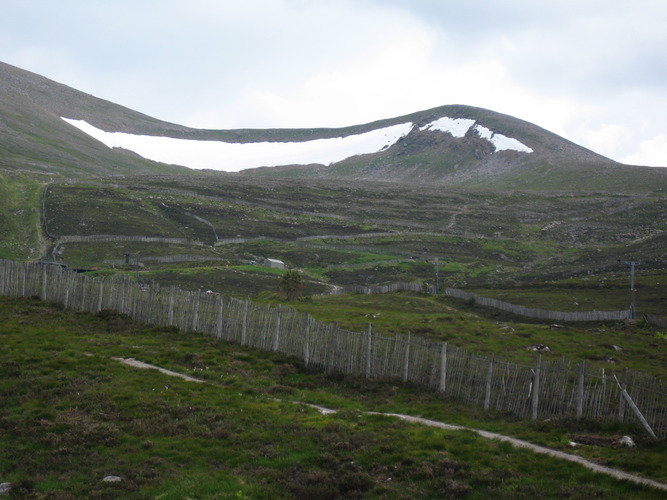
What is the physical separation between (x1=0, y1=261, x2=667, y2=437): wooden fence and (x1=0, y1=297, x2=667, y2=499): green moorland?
757 mm

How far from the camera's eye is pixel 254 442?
54.0 ft

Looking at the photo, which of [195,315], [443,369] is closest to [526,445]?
[443,369]

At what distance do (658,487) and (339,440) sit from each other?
7140 mm

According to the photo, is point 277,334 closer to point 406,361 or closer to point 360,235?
point 406,361

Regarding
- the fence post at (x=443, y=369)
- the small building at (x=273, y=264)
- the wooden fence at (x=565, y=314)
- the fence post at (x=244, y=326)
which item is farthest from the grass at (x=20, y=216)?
the fence post at (x=443, y=369)

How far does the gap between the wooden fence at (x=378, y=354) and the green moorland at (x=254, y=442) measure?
0.76m

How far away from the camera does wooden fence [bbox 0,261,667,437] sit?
19859mm

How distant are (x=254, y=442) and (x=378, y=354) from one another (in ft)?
31.6

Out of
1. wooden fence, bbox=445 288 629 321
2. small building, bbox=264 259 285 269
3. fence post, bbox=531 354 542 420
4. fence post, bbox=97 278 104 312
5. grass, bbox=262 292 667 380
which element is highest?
fence post, bbox=531 354 542 420

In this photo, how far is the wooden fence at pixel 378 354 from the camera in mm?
19859

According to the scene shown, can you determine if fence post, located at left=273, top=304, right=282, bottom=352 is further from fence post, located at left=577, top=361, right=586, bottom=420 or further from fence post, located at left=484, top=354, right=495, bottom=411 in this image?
fence post, located at left=577, top=361, right=586, bottom=420

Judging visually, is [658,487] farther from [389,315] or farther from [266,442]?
[389,315]

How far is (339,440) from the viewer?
53.4 ft

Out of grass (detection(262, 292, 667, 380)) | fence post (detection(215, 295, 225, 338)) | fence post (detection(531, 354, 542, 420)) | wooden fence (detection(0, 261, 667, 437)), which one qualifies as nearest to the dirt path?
fence post (detection(531, 354, 542, 420))
